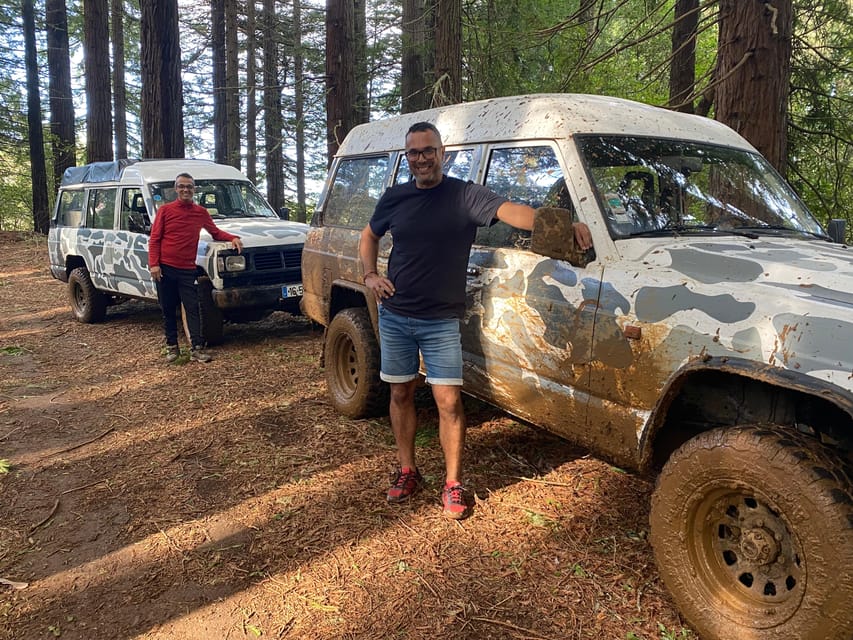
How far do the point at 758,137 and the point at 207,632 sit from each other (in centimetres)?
565

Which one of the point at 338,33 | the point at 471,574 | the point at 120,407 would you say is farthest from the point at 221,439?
the point at 338,33

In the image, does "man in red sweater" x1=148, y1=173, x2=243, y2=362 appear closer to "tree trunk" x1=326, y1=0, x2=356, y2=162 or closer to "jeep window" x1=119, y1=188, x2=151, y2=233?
"jeep window" x1=119, y1=188, x2=151, y2=233

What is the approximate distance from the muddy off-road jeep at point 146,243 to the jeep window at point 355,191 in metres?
2.49

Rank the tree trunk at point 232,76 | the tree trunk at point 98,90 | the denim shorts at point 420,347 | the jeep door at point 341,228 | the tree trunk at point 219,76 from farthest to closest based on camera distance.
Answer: the tree trunk at point 219,76, the tree trunk at point 232,76, the tree trunk at point 98,90, the jeep door at point 341,228, the denim shorts at point 420,347

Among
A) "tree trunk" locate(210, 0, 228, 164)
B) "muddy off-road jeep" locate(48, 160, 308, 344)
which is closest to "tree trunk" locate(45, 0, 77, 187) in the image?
"tree trunk" locate(210, 0, 228, 164)

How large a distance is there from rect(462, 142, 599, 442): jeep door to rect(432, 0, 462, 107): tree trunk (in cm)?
553

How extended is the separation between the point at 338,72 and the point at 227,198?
125 inches

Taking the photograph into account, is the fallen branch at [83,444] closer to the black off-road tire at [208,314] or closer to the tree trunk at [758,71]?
the black off-road tire at [208,314]

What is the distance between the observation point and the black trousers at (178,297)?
7.05 meters

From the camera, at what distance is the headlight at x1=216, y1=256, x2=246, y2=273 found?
733 centimetres

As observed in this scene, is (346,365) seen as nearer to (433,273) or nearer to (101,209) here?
(433,273)

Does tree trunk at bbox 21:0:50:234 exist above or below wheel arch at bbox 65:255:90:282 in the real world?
above

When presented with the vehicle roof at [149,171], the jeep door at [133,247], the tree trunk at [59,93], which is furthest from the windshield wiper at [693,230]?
the tree trunk at [59,93]

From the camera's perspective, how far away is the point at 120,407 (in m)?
5.74
